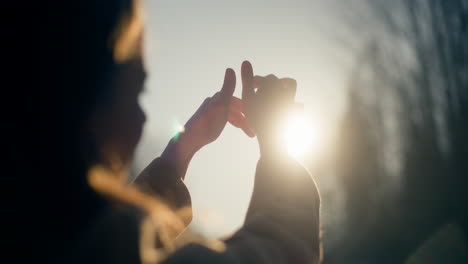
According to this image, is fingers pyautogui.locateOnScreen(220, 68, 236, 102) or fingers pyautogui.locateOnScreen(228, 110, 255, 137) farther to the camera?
fingers pyautogui.locateOnScreen(228, 110, 255, 137)


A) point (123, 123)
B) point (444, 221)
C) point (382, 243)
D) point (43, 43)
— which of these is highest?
point (43, 43)

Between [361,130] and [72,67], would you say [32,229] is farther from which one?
[361,130]

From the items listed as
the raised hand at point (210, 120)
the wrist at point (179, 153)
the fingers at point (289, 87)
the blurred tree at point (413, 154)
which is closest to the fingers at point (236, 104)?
the raised hand at point (210, 120)

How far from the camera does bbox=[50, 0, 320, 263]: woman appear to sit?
1.67 ft

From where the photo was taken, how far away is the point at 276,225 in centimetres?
65

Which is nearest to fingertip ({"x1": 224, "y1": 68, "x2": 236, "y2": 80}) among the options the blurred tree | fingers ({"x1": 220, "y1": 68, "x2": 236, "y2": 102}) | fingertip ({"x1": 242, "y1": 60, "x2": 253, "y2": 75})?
fingers ({"x1": 220, "y1": 68, "x2": 236, "y2": 102})

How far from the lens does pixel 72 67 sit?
517 mm

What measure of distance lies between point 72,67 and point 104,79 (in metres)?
0.05

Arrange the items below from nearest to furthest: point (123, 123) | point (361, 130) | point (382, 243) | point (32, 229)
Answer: point (32, 229), point (123, 123), point (382, 243), point (361, 130)

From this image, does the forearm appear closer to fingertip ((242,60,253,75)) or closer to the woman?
the woman

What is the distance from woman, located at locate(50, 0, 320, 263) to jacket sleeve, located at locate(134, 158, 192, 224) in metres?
0.24

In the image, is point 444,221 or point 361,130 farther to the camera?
point 361,130

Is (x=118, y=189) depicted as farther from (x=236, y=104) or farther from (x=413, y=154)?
(x=413, y=154)

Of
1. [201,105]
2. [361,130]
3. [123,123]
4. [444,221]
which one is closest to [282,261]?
[123,123]
